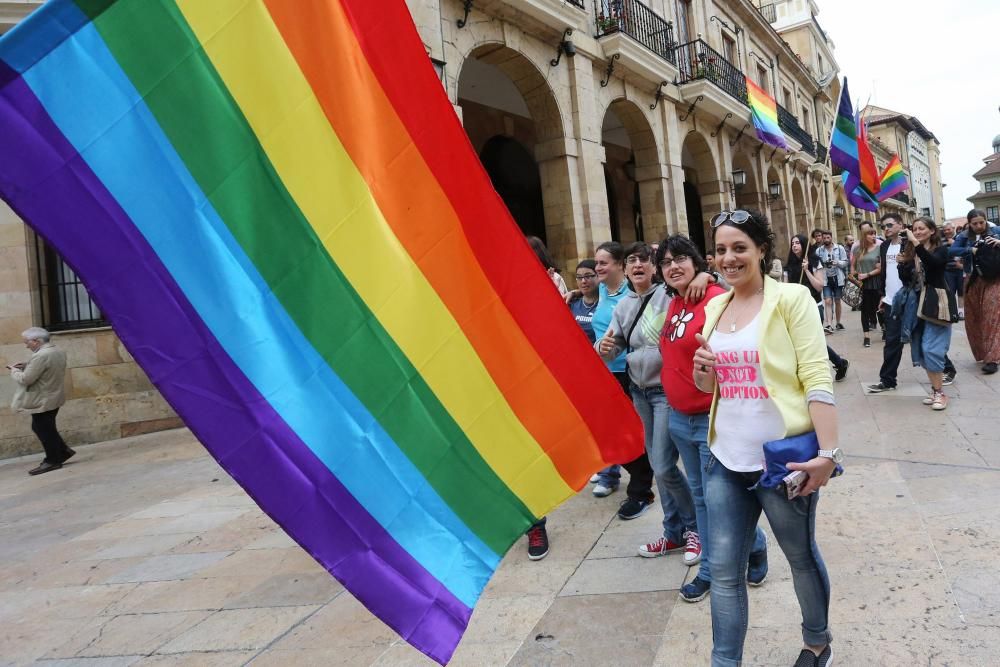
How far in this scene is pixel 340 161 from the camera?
163 cm

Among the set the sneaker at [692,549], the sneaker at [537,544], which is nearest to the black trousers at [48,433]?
the sneaker at [537,544]

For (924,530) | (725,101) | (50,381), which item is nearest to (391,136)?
(924,530)

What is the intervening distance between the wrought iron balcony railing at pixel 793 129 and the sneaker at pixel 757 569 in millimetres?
22033

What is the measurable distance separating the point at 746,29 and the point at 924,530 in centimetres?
2164

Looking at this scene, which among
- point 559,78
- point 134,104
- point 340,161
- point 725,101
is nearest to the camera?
point 134,104

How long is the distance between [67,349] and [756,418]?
933 centimetres

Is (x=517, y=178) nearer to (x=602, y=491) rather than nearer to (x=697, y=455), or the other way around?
(x=602, y=491)

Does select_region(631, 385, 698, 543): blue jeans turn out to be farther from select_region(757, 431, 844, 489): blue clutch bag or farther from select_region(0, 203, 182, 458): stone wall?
select_region(0, 203, 182, 458): stone wall

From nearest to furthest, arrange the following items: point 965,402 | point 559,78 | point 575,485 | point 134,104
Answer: point 134,104 → point 575,485 → point 965,402 → point 559,78

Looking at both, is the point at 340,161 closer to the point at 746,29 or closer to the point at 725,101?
the point at 725,101

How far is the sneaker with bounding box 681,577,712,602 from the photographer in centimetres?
282

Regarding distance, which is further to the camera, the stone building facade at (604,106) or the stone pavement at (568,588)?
the stone building facade at (604,106)

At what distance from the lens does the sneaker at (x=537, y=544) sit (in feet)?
11.6

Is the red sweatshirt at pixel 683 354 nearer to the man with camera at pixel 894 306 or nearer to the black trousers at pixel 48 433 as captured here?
the man with camera at pixel 894 306
